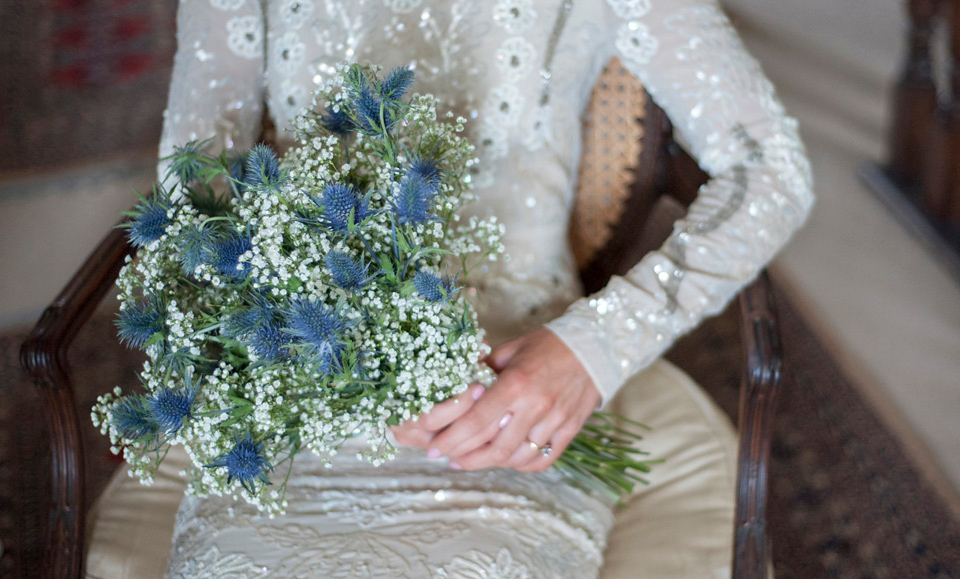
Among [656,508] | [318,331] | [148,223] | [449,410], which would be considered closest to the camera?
[318,331]

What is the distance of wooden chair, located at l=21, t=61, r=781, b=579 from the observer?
1019 mm

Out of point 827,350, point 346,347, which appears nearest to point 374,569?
point 346,347

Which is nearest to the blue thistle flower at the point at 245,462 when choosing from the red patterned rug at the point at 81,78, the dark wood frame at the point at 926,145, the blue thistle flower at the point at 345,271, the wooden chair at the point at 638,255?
the blue thistle flower at the point at 345,271

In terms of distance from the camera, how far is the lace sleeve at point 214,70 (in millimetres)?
1181

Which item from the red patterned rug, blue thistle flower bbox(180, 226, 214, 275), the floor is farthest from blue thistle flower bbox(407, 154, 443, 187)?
the red patterned rug

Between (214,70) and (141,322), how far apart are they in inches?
23.8

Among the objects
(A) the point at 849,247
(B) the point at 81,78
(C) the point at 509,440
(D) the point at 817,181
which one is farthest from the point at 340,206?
(B) the point at 81,78

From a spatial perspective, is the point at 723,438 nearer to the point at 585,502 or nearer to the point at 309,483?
the point at 585,502

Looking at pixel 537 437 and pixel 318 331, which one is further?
pixel 537 437

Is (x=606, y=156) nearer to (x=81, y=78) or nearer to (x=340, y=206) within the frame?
(x=340, y=206)

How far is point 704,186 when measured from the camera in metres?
1.18

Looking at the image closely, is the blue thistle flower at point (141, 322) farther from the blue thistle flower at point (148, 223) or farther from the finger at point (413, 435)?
the finger at point (413, 435)

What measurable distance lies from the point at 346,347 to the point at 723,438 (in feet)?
2.60

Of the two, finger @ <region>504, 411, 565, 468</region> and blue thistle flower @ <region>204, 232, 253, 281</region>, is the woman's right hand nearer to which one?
finger @ <region>504, 411, 565, 468</region>
